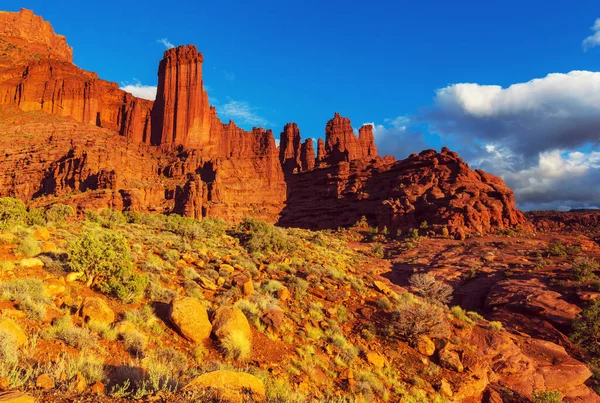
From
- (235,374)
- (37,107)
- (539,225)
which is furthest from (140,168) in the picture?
(539,225)

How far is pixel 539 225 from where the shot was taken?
71.2 metres

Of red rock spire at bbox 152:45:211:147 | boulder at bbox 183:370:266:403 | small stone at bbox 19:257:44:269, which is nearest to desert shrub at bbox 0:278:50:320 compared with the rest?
small stone at bbox 19:257:44:269

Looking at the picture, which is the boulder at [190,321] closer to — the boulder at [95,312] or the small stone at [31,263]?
the boulder at [95,312]

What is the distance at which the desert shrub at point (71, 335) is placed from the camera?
5.39m

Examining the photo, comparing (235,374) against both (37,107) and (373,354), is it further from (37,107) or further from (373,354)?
(37,107)

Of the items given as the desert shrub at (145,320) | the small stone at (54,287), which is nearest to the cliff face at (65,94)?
the small stone at (54,287)

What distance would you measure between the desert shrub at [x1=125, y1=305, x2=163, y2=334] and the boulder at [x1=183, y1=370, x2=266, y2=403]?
9.43 feet

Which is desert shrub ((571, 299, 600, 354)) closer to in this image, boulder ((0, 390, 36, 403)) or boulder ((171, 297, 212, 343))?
boulder ((171, 297, 212, 343))

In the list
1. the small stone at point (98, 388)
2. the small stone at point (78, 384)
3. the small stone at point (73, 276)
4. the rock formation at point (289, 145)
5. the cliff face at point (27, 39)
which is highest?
the cliff face at point (27, 39)

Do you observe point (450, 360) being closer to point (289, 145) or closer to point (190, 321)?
point (190, 321)

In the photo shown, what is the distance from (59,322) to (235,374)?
3.53 meters

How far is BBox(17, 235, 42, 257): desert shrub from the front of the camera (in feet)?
29.4

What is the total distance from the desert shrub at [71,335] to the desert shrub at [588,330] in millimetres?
17892

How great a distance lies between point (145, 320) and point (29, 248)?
4.86m
